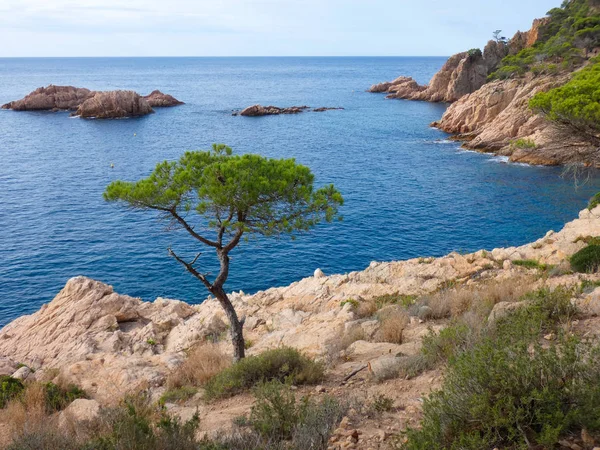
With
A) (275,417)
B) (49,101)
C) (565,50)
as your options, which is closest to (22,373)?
(275,417)

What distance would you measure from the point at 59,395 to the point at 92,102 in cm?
9706

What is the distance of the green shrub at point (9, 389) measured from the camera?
43.1 ft

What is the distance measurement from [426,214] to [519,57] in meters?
59.1

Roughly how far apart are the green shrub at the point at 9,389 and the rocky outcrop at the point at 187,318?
1.45 m

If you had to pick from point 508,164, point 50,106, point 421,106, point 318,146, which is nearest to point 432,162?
point 508,164

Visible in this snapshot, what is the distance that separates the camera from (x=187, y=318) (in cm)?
2214

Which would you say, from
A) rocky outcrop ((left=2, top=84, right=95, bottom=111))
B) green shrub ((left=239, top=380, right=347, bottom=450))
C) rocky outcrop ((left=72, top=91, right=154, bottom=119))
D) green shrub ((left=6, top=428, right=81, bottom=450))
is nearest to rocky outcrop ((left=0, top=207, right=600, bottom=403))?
green shrub ((left=239, top=380, right=347, bottom=450))

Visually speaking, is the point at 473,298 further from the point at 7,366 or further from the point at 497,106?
the point at 497,106

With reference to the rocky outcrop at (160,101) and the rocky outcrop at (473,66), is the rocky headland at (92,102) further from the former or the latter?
the rocky outcrop at (473,66)

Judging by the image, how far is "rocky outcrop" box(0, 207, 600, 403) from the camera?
1619cm

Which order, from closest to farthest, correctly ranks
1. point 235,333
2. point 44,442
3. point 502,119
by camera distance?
point 44,442 < point 235,333 < point 502,119

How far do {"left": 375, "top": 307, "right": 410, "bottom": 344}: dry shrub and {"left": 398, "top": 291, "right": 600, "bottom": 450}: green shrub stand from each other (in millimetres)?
7009

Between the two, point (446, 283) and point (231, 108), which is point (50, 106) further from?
point (446, 283)

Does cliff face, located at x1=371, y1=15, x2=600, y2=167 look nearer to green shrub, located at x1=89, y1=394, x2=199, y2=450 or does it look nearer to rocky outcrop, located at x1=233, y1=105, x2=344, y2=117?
rocky outcrop, located at x1=233, y1=105, x2=344, y2=117
